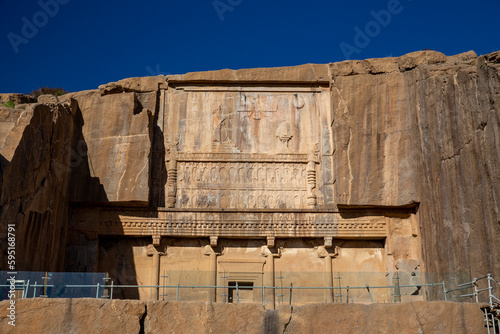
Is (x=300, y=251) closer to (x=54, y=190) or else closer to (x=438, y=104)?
(x=438, y=104)

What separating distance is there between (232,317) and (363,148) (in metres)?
7.63

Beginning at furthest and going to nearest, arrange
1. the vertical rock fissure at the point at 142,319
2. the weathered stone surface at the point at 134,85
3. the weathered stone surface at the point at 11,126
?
the weathered stone surface at the point at 134,85 → the weathered stone surface at the point at 11,126 → the vertical rock fissure at the point at 142,319

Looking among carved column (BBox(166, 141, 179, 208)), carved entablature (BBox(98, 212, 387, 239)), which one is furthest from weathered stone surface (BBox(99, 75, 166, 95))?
carved entablature (BBox(98, 212, 387, 239))

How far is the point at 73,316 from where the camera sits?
1098 centimetres

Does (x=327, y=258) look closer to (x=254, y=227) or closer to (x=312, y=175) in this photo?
(x=254, y=227)

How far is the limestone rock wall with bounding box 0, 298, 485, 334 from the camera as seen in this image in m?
11.0

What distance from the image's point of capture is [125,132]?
58.2 feet

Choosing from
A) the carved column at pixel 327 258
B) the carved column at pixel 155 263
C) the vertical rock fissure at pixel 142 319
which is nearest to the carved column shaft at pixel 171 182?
the carved column at pixel 155 263

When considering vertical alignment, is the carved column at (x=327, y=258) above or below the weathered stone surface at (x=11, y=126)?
below

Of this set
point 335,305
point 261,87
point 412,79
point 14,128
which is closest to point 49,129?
point 14,128

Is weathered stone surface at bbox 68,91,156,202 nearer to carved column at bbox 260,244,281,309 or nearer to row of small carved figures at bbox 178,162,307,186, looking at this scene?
row of small carved figures at bbox 178,162,307,186

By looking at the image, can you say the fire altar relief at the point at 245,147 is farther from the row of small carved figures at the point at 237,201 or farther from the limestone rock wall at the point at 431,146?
the limestone rock wall at the point at 431,146

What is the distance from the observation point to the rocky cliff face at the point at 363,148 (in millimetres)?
14109

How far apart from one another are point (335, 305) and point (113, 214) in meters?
7.81
